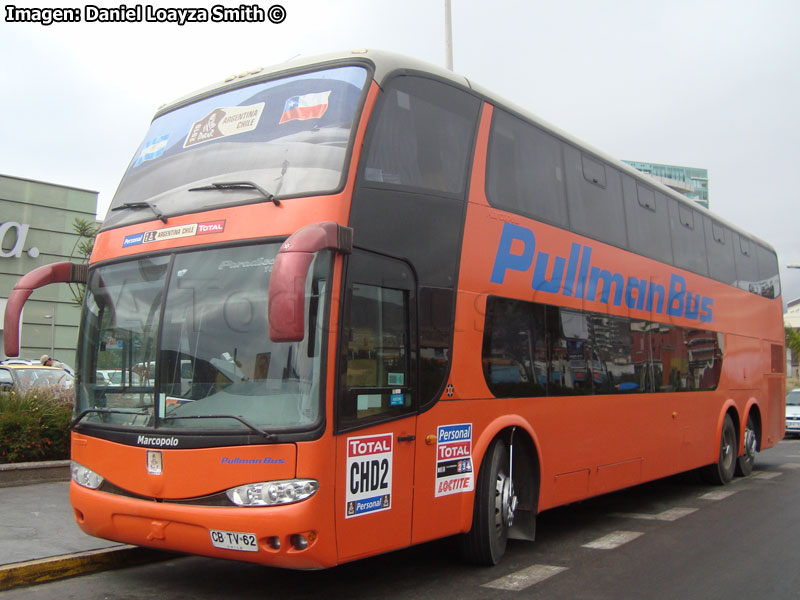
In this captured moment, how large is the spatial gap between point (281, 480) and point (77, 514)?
7.05 feet

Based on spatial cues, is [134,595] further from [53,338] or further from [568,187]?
[53,338]

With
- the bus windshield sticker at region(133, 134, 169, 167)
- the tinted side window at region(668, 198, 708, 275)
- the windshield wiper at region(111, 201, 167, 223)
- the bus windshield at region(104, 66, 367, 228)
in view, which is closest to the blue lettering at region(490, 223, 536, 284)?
the bus windshield at region(104, 66, 367, 228)

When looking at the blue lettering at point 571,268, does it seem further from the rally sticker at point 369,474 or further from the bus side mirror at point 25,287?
the bus side mirror at point 25,287

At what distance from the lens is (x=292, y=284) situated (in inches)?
184

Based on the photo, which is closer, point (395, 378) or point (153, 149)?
point (395, 378)

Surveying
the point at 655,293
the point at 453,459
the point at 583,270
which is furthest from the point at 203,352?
the point at 655,293

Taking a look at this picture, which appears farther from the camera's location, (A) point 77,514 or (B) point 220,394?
(A) point 77,514

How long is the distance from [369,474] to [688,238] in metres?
8.32

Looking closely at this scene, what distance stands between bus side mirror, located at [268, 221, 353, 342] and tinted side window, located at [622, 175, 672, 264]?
6.32m

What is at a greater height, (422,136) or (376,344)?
(422,136)

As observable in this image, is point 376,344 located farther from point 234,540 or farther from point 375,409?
point 234,540

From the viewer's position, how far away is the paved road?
6262 millimetres

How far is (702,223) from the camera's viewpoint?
42.3ft

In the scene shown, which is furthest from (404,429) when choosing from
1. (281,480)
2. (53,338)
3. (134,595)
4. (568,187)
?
(53,338)
